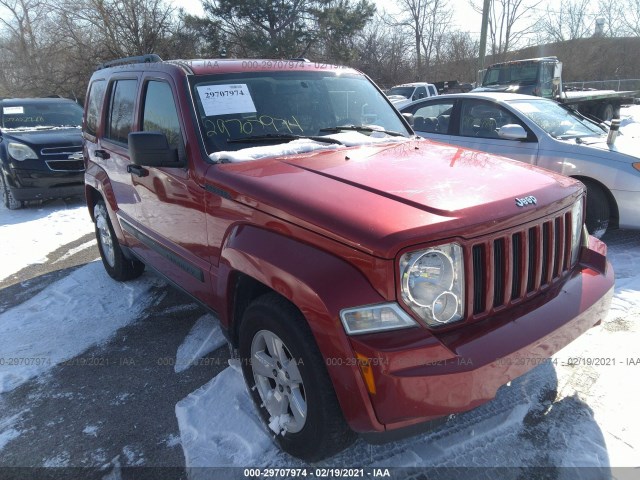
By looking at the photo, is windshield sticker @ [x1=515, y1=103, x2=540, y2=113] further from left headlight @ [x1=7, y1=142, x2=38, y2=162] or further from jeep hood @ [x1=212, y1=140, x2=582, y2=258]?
left headlight @ [x1=7, y1=142, x2=38, y2=162]

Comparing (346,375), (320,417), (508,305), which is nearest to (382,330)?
(346,375)

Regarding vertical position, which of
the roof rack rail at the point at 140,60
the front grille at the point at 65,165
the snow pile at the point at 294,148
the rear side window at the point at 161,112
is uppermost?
the roof rack rail at the point at 140,60

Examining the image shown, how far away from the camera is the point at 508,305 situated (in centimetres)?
209

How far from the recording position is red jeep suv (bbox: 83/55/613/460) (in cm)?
182

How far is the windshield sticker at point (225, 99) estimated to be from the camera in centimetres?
295

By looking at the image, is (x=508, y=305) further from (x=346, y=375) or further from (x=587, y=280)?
(x=346, y=375)

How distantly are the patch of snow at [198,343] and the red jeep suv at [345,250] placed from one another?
0.53 meters

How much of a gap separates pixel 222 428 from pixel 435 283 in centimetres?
152

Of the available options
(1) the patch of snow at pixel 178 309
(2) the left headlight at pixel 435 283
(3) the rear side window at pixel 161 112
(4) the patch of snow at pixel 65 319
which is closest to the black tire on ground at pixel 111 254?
(4) the patch of snow at pixel 65 319

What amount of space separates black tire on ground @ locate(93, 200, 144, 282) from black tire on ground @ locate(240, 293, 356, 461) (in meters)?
2.58

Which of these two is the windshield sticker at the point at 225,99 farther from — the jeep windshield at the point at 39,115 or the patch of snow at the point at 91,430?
the jeep windshield at the point at 39,115

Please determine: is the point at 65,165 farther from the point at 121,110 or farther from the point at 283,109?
the point at 283,109

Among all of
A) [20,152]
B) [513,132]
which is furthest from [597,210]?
[20,152]

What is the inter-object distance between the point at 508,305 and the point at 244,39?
24.5m
